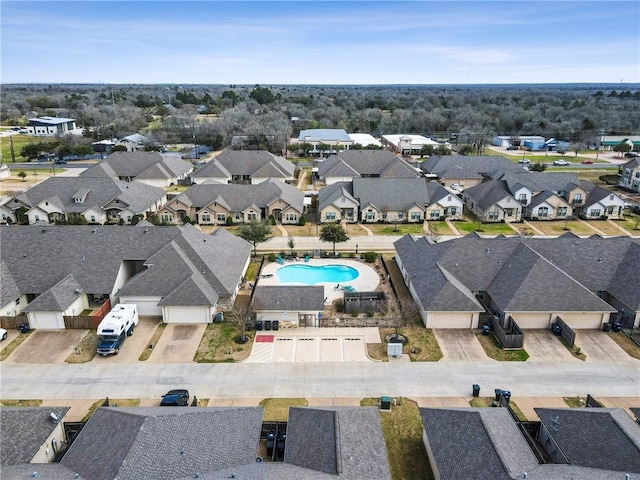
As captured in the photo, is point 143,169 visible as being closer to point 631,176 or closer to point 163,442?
point 163,442

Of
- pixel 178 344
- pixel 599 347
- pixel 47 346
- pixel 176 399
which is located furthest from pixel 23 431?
pixel 599 347

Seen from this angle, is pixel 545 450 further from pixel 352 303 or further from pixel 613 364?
pixel 352 303

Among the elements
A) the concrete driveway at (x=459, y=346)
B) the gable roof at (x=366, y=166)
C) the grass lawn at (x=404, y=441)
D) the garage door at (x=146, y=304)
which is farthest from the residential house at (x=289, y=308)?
the gable roof at (x=366, y=166)

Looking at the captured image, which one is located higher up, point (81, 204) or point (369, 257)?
point (81, 204)

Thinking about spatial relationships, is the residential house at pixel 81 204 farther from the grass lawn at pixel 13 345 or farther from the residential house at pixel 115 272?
the grass lawn at pixel 13 345

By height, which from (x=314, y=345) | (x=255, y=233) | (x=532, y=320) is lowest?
(x=314, y=345)

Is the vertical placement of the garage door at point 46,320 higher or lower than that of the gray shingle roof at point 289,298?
lower
